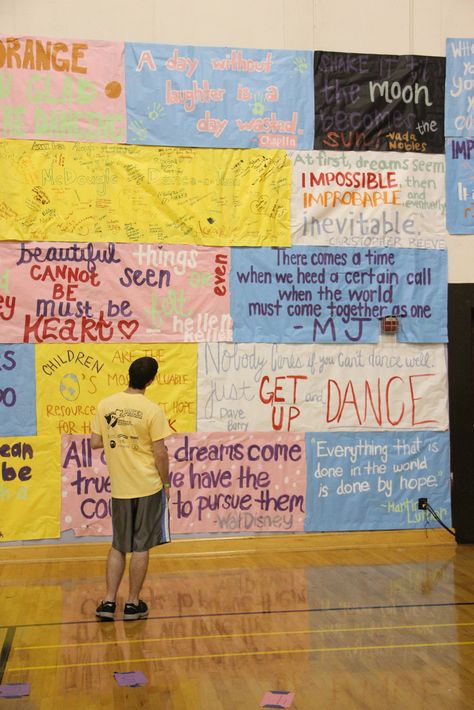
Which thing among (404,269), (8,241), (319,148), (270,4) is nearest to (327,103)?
(319,148)

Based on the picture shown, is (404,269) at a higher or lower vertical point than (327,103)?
lower

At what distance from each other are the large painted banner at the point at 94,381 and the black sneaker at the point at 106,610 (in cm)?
213

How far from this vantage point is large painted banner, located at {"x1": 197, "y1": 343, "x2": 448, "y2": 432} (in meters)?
7.29

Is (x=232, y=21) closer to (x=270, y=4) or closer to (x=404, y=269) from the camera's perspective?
(x=270, y=4)

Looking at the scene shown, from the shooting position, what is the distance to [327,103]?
24.6ft

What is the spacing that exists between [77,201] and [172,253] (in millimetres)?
804

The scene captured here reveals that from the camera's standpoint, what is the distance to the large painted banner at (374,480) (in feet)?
24.2

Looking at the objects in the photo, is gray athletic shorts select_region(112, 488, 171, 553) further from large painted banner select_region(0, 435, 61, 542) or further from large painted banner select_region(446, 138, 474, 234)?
large painted banner select_region(446, 138, 474, 234)

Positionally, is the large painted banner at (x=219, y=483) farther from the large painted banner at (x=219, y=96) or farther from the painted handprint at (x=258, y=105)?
the painted handprint at (x=258, y=105)

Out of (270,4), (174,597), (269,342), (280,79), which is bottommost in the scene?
(174,597)

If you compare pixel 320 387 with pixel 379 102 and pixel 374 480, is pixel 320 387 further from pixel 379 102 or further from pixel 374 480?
pixel 379 102

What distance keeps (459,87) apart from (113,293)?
323 centimetres

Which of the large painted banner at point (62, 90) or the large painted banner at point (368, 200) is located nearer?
the large painted banner at point (62, 90)

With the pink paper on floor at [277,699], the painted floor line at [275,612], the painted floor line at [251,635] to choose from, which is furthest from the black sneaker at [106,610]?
the pink paper on floor at [277,699]
